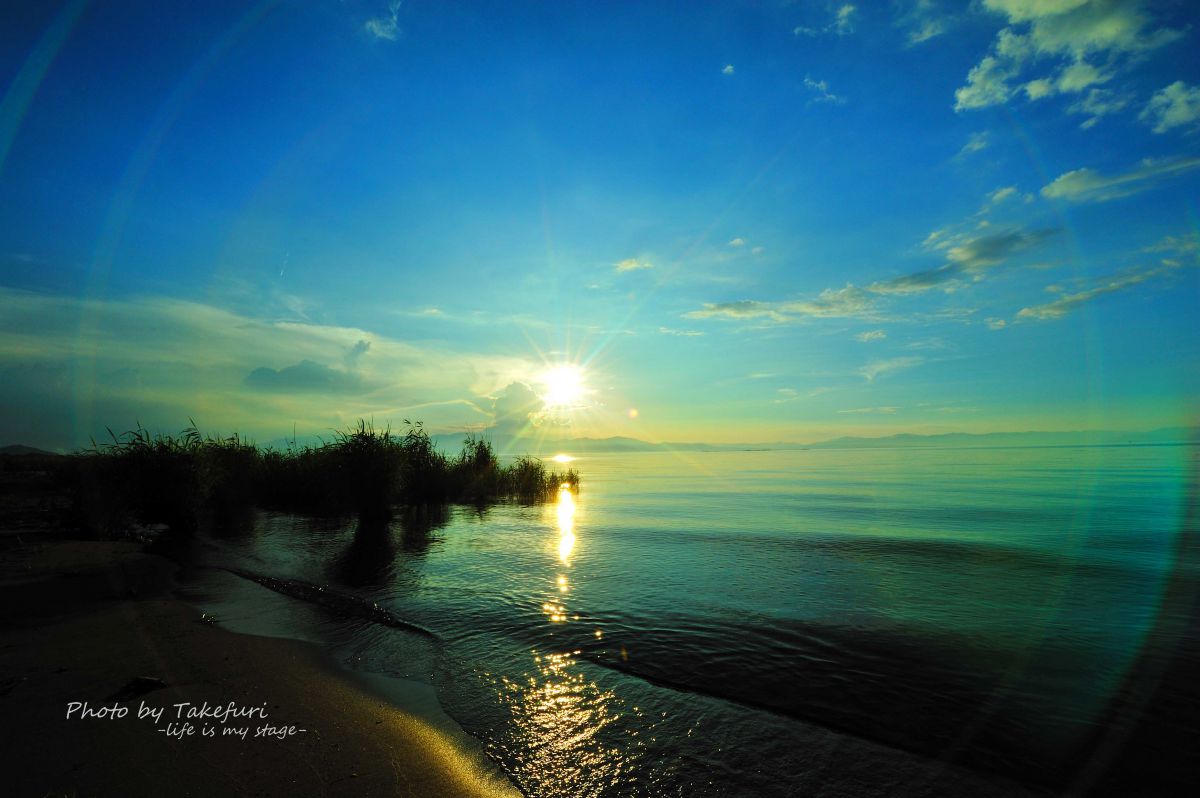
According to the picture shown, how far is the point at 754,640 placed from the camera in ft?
32.1

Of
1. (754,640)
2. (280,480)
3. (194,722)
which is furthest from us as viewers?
(280,480)

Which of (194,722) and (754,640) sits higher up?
(194,722)

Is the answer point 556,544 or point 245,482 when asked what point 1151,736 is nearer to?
point 556,544

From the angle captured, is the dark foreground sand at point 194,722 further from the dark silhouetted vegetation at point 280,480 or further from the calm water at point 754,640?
the dark silhouetted vegetation at point 280,480

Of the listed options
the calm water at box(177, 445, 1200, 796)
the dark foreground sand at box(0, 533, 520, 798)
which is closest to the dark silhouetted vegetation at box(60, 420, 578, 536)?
the calm water at box(177, 445, 1200, 796)

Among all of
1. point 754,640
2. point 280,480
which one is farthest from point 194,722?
point 280,480

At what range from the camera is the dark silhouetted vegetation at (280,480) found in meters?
20.6

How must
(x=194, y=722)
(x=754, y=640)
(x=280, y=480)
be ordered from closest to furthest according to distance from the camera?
1. (x=194, y=722)
2. (x=754, y=640)
3. (x=280, y=480)

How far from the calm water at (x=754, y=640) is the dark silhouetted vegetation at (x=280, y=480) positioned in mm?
4310

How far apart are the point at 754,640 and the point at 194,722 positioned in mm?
8737

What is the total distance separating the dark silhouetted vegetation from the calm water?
4310 mm

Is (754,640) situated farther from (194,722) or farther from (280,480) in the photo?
(280,480)

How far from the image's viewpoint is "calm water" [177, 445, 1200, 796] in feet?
19.4

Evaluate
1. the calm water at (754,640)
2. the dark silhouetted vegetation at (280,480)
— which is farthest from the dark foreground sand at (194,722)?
the dark silhouetted vegetation at (280,480)
